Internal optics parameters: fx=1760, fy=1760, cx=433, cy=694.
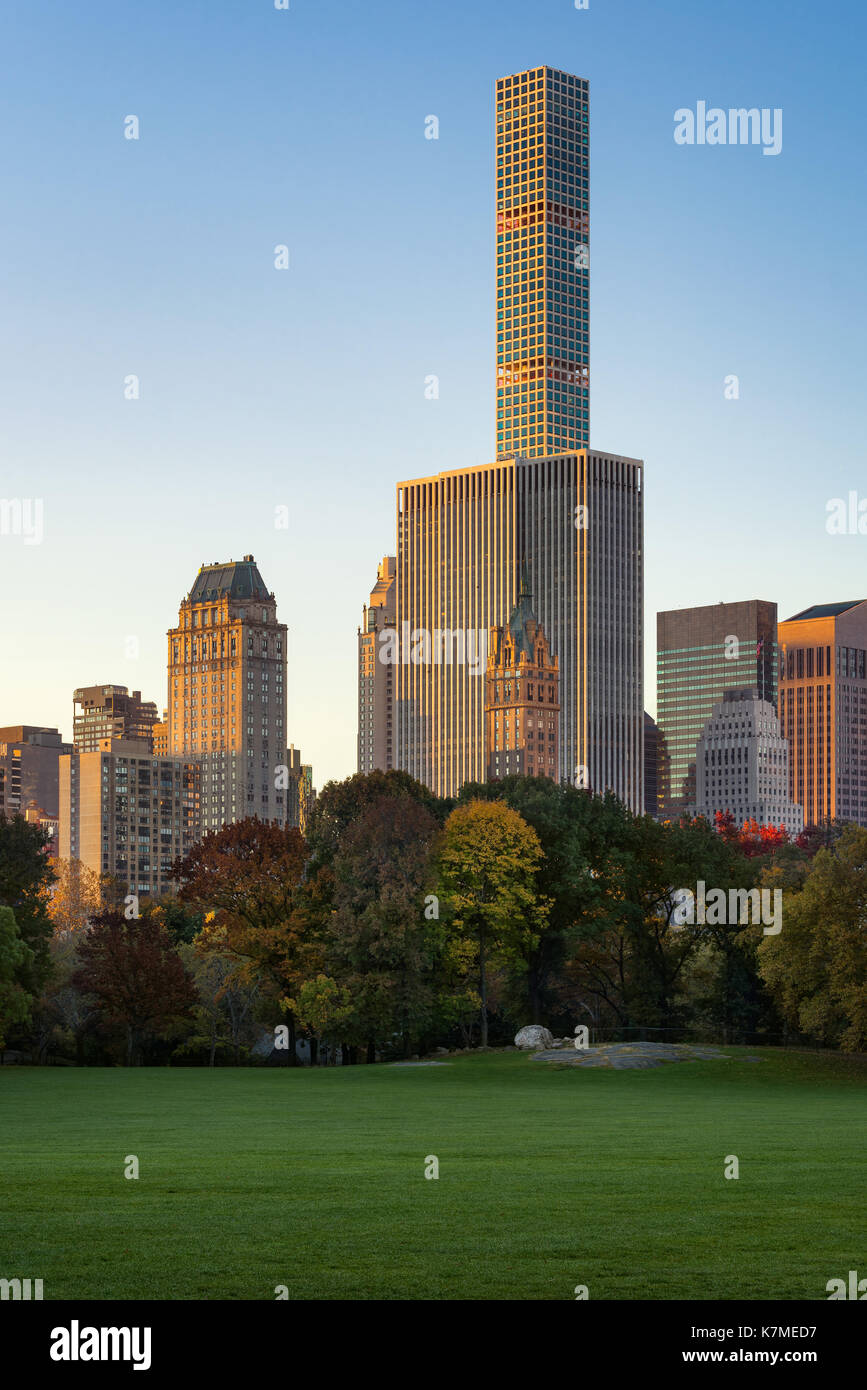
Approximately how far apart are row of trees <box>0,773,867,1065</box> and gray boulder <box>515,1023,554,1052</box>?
2283mm

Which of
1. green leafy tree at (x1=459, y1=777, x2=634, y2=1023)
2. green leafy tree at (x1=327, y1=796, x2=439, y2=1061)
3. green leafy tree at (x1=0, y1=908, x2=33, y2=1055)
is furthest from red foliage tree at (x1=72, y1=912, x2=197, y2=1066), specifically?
green leafy tree at (x1=459, y1=777, x2=634, y2=1023)

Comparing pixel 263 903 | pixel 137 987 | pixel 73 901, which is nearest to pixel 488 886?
pixel 263 903

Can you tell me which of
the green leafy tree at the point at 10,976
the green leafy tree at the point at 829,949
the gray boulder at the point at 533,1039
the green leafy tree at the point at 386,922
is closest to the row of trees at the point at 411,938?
the green leafy tree at the point at 386,922

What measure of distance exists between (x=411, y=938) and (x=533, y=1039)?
743cm

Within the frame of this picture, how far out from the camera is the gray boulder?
81125 millimetres

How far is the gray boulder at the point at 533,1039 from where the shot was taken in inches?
3194

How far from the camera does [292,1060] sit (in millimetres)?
89812

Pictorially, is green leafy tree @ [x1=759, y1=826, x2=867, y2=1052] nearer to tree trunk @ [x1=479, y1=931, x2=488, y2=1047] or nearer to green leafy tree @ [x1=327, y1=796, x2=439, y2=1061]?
tree trunk @ [x1=479, y1=931, x2=488, y2=1047]

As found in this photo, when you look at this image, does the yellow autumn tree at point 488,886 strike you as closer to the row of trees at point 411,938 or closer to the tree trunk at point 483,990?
the tree trunk at point 483,990

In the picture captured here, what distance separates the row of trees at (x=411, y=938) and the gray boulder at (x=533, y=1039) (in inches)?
89.9

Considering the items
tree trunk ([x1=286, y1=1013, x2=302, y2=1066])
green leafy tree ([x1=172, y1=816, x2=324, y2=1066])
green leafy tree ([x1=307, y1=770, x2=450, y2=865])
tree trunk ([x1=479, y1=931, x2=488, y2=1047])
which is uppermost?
green leafy tree ([x1=307, y1=770, x2=450, y2=865])

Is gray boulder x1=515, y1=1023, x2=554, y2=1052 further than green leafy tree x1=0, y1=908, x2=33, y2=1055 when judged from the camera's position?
Yes
